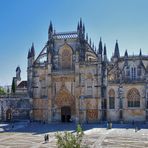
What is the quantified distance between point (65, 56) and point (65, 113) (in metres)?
11.6

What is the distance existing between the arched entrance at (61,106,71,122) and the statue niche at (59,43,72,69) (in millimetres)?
8395

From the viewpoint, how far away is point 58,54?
66438 millimetres

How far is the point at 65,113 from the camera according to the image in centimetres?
6550

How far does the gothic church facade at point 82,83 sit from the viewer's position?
2395 inches

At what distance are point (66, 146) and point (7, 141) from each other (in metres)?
20.8

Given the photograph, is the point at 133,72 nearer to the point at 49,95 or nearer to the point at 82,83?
the point at 82,83

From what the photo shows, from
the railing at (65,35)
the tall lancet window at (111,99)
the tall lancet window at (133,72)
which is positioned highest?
the railing at (65,35)

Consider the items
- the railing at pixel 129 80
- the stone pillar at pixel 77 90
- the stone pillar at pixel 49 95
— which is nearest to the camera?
the railing at pixel 129 80

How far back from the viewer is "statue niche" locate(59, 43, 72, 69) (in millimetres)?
66125

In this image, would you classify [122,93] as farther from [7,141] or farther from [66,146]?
[66,146]

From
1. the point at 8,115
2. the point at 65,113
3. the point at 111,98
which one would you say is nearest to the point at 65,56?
the point at 65,113

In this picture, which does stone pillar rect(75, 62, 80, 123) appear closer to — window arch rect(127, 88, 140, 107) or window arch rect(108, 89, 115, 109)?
window arch rect(108, 89, 115, 109)

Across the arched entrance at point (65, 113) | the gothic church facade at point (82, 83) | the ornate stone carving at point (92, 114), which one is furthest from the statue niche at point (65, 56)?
the ornate stone carving at point (92, 114)

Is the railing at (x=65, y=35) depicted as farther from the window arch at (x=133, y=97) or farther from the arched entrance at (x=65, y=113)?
the window arch at (x=133, y=97)
